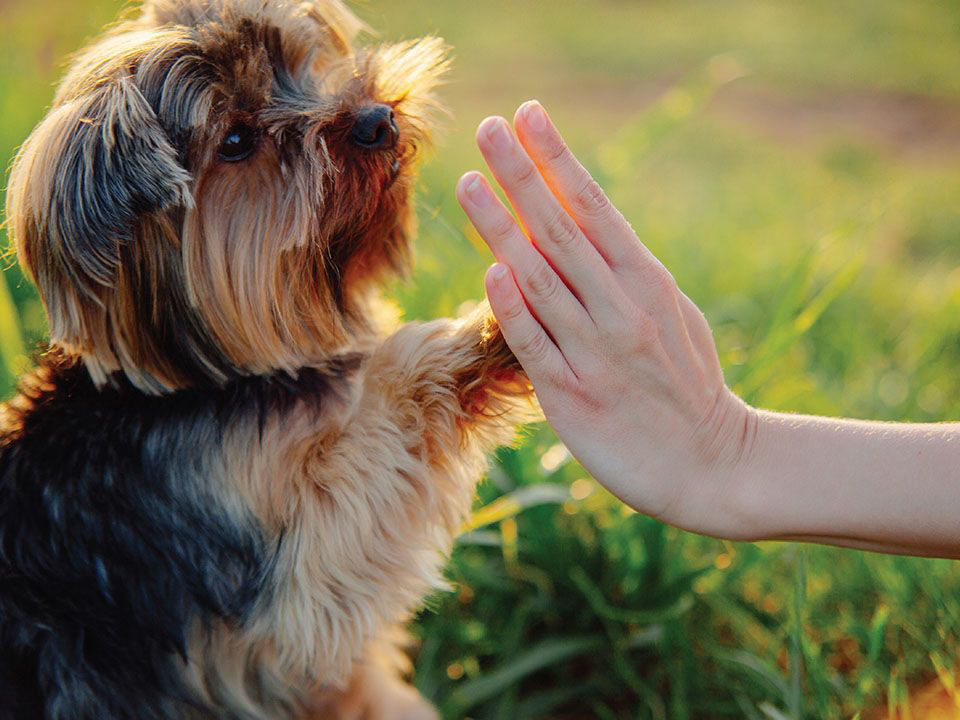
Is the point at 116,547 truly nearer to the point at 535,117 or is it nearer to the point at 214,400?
the point at 214,400

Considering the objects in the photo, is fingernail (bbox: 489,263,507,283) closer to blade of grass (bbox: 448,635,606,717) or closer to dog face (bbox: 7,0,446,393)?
dog face (bbox: 7,0,446,393)

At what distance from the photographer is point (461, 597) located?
2562mm

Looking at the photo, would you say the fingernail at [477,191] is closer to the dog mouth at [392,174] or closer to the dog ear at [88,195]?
the dog mouth at [392,174]

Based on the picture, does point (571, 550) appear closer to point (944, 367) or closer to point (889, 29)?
point (944, 367)

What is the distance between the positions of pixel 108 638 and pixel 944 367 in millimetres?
3319

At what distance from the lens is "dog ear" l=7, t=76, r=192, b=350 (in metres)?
1.58

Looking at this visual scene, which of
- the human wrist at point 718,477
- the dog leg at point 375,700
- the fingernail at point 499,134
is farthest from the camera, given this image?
the dog leg at point 375,700

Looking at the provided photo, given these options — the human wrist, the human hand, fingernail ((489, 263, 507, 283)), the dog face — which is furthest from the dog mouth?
the human wrist

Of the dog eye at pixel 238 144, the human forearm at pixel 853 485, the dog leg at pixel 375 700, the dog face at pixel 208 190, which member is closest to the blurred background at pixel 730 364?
the dog leg at pixel 375 700

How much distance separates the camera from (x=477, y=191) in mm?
1486

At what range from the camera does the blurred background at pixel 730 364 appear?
7.41 feet

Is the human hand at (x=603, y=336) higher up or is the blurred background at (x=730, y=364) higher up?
the human hand at (x=603, y=336)

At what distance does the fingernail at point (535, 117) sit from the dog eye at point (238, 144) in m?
0.62

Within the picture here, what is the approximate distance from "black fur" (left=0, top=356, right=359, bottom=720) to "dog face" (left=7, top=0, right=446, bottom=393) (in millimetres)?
113
